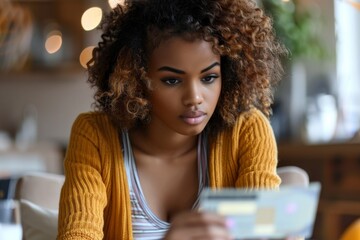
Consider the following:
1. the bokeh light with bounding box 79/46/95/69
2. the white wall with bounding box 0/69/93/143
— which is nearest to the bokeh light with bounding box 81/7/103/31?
the bokeh light with bounding box 79/46/95/69

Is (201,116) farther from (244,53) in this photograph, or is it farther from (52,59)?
(52,59)

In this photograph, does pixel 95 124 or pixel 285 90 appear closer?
pixel 95 124

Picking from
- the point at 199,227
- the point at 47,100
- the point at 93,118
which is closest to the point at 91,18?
the point at 47,100

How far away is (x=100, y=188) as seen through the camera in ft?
4.86

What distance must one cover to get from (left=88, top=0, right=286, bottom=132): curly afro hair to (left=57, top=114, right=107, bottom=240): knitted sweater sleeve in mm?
68

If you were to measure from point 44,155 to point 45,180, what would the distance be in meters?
3.10

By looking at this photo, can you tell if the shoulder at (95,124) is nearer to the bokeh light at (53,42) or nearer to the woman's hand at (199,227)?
the woman's hand at (199,227)

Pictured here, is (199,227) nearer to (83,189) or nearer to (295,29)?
(83,189)

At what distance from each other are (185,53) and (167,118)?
14 centimetres

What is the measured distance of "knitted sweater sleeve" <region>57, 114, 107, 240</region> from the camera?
4.53ft

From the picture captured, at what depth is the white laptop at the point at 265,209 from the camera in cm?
100

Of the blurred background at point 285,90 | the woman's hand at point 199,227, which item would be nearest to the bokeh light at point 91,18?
the blurred background at point 285,90

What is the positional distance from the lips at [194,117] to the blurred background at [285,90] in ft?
3.81

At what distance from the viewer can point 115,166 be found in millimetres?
1514
